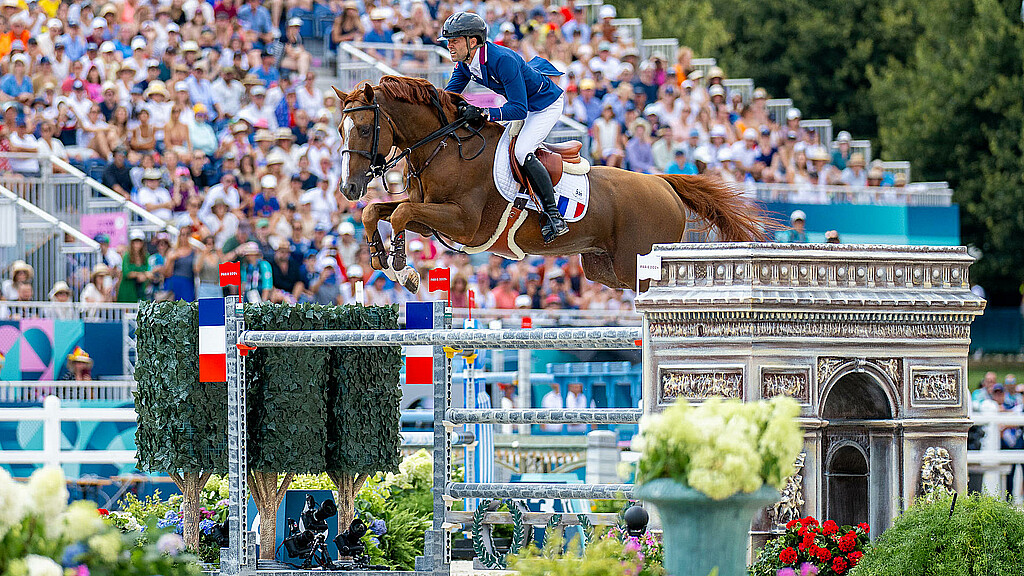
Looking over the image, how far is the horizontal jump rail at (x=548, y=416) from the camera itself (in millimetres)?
6152

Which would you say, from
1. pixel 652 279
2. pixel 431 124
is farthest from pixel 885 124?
pixel 652 279

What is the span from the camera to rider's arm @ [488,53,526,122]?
8.01 metres

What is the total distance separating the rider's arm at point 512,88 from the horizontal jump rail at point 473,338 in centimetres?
214

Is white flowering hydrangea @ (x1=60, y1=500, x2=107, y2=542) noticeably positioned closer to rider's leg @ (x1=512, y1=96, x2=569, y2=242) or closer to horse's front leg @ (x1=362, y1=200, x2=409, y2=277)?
horse's front leg @ (x1=362, y1=200, x2=409, y2=277)

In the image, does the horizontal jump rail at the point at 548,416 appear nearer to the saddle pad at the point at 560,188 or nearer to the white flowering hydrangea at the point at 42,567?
the saddle pad at the point at 560,188

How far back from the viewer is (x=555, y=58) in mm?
18297

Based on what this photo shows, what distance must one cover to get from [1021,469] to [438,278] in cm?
663

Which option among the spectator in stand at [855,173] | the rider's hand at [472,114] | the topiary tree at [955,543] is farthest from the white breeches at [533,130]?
the spectator in stand at [855,173]

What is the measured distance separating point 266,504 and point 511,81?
2.64 metres

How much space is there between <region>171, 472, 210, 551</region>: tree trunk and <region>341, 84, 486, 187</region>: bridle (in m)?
1.84

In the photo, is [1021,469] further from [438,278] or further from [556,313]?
[438,278]

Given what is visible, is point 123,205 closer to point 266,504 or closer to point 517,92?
point 517,92

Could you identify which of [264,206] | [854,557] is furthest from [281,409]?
[264,206]

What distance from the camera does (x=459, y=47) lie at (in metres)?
7.88
